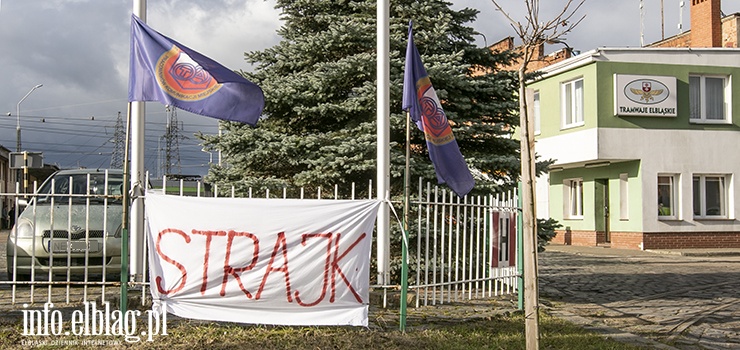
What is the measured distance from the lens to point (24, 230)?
32.4ft

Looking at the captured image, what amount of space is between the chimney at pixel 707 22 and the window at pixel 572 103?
6.62m

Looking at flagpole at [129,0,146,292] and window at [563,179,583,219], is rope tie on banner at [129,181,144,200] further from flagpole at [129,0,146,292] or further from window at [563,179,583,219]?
window at [563,179,583,219]

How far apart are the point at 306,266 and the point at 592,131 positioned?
20423 millimetres

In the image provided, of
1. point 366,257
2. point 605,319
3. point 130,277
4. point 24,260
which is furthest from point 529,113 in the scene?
point 24,260

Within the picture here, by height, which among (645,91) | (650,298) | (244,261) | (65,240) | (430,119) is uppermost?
(645,91)

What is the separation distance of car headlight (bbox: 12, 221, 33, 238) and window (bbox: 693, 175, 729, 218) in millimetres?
23371

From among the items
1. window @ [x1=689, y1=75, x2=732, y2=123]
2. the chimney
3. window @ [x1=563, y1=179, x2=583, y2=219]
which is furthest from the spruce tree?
the chimney

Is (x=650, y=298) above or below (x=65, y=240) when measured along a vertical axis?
below

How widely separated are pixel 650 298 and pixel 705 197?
55.2 ft

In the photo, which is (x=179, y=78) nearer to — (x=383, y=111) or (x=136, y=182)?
(x=136, y=182)

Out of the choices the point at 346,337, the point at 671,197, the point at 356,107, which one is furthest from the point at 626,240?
the point at 346,337

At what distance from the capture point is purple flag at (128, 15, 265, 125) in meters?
7.49

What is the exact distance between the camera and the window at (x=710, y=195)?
2677 cm

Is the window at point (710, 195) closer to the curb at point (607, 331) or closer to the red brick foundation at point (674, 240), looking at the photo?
the red brick foundation at point (674, 240)
